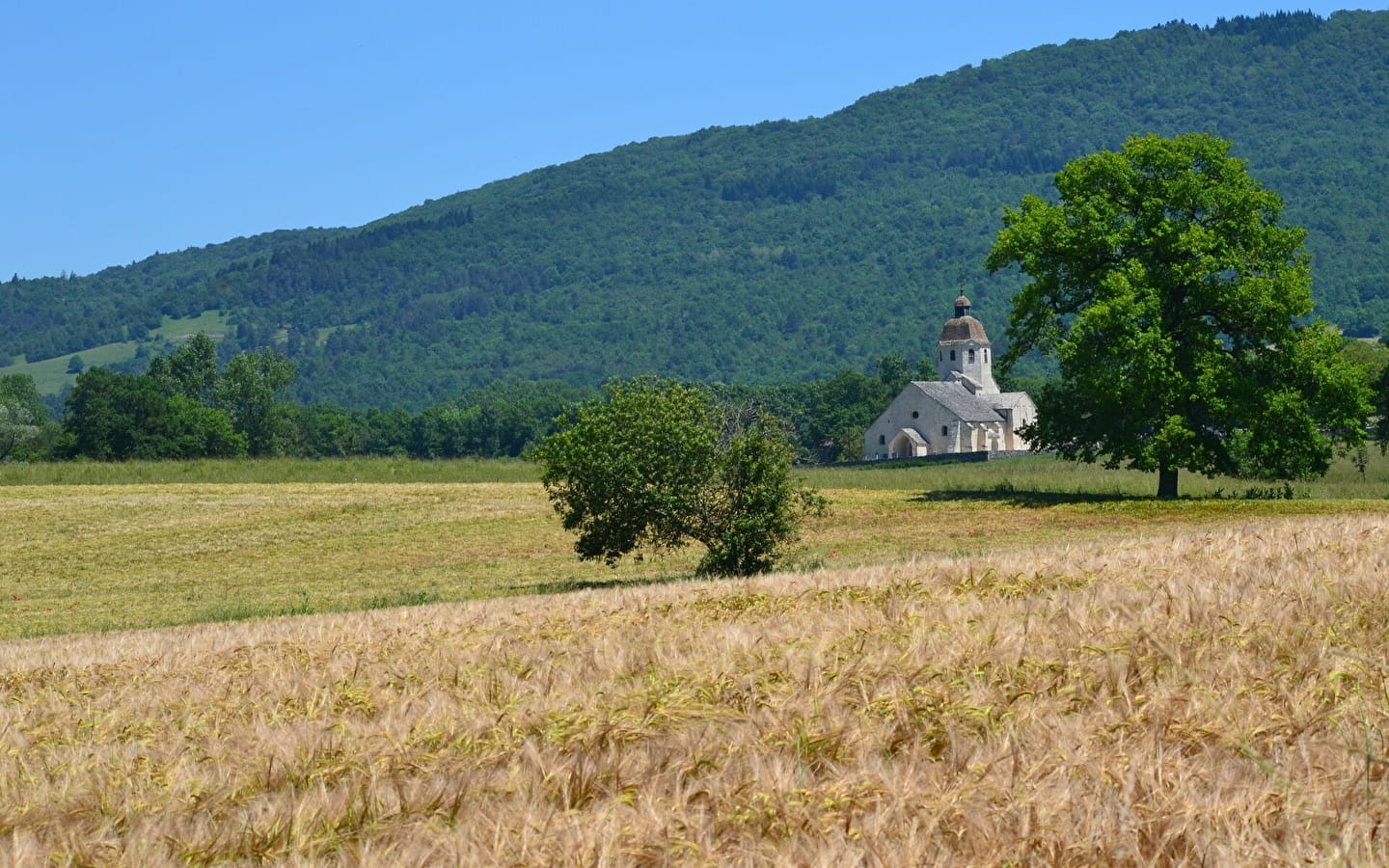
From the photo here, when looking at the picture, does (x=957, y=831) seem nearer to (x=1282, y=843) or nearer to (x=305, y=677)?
(x=1282, y=843)

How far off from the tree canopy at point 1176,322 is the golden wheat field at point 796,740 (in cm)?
4238

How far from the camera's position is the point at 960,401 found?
549 feet

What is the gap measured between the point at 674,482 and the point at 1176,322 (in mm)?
28162

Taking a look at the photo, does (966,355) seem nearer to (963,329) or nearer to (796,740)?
(963,329)

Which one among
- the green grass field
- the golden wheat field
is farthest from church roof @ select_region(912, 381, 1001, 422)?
the golden wheat field

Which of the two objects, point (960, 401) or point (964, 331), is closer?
point (960, 401)

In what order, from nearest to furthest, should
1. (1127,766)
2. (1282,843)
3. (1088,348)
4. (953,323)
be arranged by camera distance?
1. (1282,843)
2. (1127,766)
3. (1088,348)
4. (953,323)

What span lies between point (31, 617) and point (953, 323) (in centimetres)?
15570

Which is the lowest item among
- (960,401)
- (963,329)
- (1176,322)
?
(960,401)

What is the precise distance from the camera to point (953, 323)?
181 meters

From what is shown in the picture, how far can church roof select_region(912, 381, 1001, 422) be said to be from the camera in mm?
164750

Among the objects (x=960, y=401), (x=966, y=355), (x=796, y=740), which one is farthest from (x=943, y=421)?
(x=796, y=740)

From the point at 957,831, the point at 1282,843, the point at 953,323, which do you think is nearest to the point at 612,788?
the point at 957,831

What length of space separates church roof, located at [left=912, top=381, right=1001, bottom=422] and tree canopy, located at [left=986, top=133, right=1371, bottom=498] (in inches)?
4240
